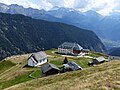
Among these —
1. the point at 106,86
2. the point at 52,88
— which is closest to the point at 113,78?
the point at 106,86

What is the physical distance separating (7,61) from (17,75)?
42262 mm

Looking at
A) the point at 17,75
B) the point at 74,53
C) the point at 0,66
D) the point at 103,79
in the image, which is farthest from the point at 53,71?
the point at 74,53

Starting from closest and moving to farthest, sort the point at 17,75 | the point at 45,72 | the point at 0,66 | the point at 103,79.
Result: the point at 103,79 → the point at 45,72 → the point at 17,75 → the point at 0,66

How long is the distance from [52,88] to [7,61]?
348 ft

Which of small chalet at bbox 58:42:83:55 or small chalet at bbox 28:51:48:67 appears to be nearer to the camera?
small chalet at bbox 28:51:48:67

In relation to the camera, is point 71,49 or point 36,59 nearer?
point 36,59

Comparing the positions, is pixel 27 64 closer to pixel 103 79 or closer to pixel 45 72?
pixel 45 72

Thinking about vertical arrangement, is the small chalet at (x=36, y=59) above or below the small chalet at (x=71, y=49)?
below

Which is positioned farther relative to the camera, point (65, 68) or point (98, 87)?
point (65, 68)

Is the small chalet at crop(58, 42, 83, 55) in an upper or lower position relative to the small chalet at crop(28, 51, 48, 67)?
upper

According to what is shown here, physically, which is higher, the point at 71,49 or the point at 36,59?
the point at 71,49

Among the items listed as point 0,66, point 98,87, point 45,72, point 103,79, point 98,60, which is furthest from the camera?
point 0,66

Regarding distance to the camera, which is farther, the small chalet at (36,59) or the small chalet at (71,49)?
the small chalet at (71,49)

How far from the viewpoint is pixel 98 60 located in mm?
133875
